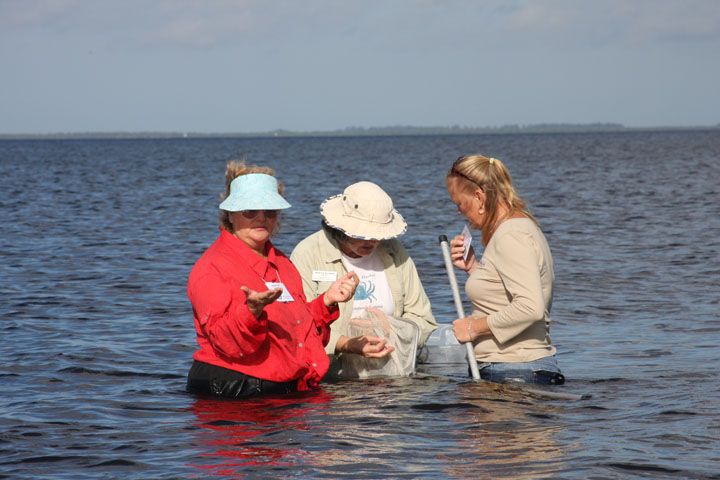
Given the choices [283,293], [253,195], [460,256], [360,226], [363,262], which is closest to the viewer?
[253,195]

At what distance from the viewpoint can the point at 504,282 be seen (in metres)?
6.45

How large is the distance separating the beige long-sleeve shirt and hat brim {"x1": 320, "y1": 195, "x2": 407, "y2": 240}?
3.09 ft

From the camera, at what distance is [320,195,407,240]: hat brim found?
7266 millimetres

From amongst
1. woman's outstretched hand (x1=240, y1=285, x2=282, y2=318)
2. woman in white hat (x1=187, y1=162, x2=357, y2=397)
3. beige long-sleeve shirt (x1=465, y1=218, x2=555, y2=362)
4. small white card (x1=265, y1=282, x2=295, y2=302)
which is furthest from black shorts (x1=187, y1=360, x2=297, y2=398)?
beige long-sleeve shirt (x1=465, y1=218, x2=555, y2=362)

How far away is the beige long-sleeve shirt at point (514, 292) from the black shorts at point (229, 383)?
1655 mm

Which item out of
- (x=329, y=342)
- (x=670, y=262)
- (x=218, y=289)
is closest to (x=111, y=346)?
(x=329, y=342)

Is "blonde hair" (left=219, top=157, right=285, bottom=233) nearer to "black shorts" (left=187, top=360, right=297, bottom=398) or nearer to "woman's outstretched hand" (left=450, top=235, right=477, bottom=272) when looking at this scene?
"black shorts" (left=187, top=360, right=297, bottom=398)

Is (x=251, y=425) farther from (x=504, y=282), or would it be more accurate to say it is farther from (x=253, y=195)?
(x=504, y=282)

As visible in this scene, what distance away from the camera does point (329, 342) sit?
7590mm

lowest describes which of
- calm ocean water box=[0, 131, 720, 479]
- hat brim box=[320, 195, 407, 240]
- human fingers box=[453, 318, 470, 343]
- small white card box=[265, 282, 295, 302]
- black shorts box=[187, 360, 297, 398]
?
calm ocean water box=[0, 131, 720, 479]

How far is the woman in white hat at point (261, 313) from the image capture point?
6.30 m

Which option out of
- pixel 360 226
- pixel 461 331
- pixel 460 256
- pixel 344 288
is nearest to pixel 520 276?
pixel 461 331

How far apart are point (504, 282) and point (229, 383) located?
2365 millimetres

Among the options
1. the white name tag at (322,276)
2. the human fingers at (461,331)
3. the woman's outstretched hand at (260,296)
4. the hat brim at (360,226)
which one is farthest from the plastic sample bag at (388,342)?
the woman's outstretched hand at (260,296)
